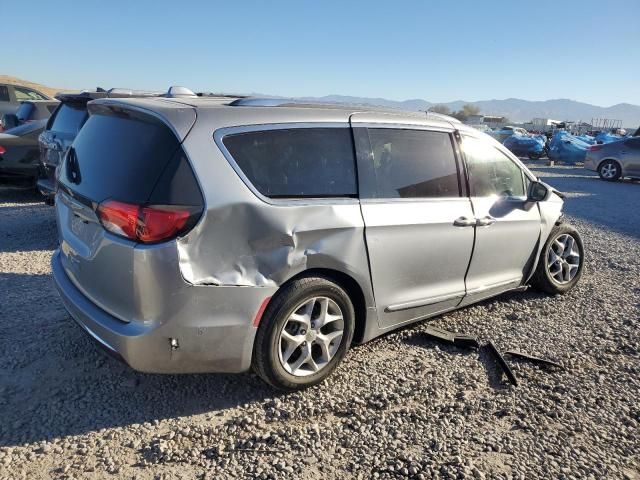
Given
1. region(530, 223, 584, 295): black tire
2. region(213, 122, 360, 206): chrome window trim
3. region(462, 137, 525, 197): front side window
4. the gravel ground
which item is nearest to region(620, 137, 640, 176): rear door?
region(530, 223, 584, 295): black tire

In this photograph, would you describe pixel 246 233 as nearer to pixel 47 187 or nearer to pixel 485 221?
pixel 485 221

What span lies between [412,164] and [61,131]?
4960mm

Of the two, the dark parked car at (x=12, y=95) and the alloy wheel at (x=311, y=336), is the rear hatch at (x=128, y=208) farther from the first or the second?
the dark parked car at (x=12, y=95)

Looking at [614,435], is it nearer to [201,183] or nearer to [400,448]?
[400,448]

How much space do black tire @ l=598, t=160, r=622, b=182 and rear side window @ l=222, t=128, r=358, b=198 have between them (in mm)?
16683

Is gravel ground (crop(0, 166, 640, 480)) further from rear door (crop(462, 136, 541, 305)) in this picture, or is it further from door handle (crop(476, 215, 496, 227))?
door handle (crop(476, 215, 496, 227))

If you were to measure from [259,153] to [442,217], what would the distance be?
1533 mm

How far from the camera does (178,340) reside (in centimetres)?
270

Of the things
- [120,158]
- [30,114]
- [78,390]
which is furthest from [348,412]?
[30,114]

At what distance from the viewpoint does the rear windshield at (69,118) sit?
20.7ft

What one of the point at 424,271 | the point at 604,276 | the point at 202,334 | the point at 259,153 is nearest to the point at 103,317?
the point at 202,334

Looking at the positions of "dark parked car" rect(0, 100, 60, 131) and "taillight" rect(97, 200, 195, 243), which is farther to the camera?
"dark parked car" rect(0, 100, 60, 131)

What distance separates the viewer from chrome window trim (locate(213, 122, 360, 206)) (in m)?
2.79

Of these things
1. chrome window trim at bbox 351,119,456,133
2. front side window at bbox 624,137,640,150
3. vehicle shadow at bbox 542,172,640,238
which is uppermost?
chrome window trim at bbox 351,119,456,133
